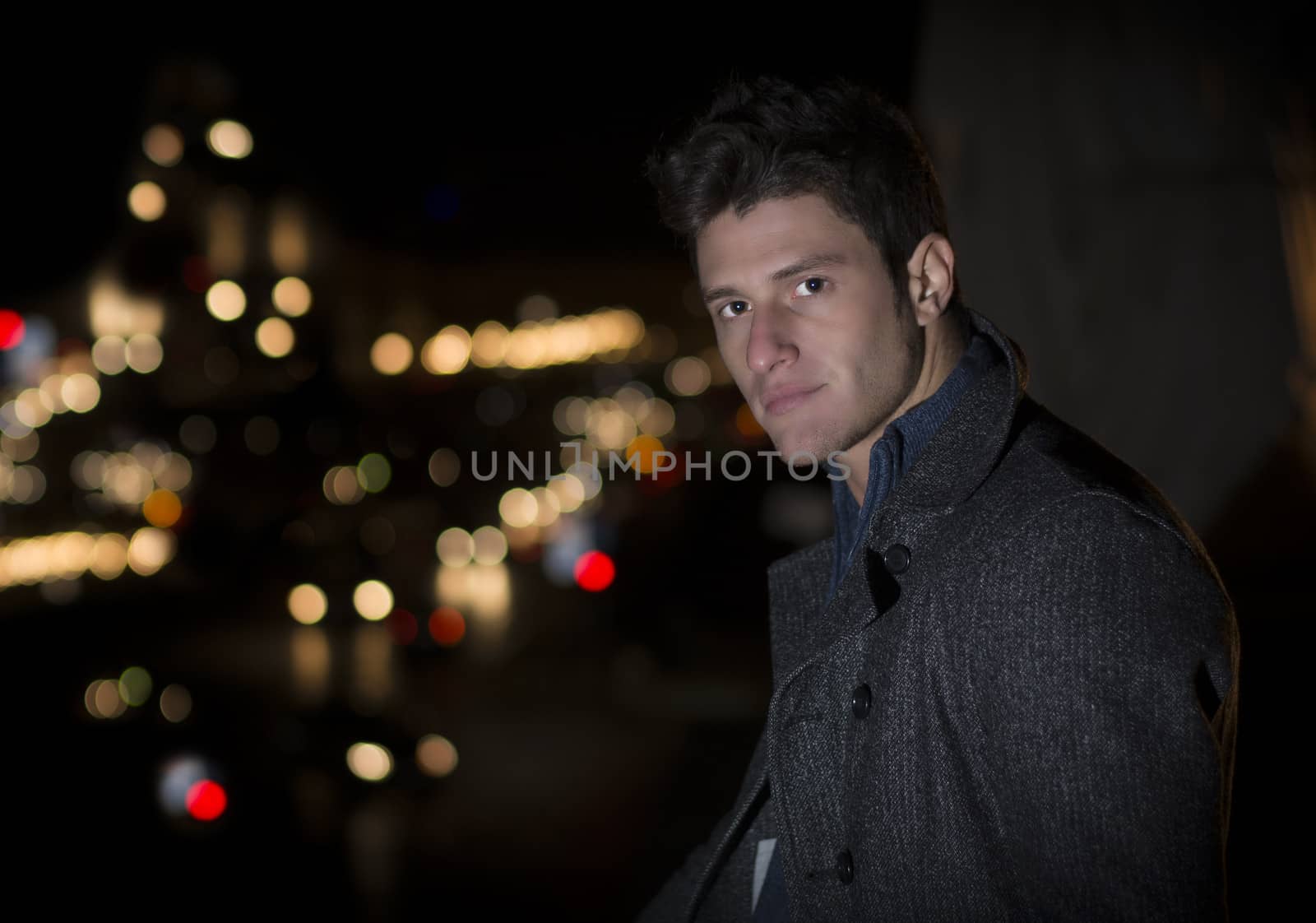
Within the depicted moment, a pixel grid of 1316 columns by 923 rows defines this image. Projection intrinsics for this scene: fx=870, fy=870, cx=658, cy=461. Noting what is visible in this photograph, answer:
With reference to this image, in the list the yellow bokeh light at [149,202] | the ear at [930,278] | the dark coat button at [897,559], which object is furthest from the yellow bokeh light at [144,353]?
the dark coat button at [897,559]

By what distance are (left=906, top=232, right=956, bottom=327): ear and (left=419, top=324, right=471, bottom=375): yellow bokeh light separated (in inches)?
259

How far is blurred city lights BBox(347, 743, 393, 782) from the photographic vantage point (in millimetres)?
5570

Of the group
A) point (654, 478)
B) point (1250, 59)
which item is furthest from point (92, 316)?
point (1250, 59)

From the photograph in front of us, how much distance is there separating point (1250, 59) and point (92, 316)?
8.36 meters

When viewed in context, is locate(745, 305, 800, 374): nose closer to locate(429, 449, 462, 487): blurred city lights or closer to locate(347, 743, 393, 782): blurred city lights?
locate(347, 743, 393, 782): blurred city lights

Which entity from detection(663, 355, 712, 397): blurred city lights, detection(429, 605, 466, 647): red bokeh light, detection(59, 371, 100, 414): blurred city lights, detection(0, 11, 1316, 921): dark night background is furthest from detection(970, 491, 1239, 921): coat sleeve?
detection(663, 355, 712, 397): blurred city lights

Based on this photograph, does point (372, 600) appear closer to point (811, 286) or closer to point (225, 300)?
point (225, 300)

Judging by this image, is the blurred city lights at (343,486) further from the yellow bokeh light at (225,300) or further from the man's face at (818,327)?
the man's face at (818,327)

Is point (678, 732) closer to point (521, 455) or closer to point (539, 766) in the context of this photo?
point (539, 766)

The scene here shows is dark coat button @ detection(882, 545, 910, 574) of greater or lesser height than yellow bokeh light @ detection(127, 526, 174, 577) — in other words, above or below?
above

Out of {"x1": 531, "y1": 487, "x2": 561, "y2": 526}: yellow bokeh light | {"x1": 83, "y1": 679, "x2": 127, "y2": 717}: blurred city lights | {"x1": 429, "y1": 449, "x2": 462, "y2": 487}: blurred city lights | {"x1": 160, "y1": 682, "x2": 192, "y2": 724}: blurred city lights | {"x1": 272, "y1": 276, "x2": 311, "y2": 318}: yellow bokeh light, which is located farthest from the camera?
{"x1": 531, "y1": 487, "x2": 561, "y2": 526}: yellow bokeh light

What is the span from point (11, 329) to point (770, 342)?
459 centimetres

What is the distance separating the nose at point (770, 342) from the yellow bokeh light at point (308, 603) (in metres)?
4.71

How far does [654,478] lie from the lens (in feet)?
34.3
